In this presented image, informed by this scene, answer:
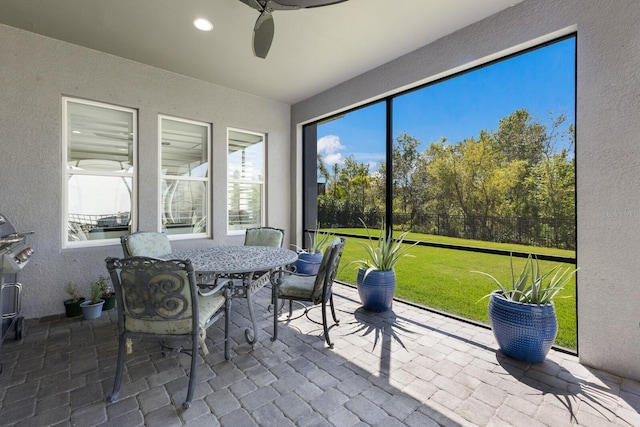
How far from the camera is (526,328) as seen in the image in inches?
88.6

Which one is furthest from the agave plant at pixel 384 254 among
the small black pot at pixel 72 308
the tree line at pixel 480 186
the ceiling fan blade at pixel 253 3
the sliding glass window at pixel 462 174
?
the small black pot at pixel 72 308

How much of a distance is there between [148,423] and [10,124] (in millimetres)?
3477

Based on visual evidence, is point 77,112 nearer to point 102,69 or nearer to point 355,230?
point 102,69

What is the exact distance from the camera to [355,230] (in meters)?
4.83

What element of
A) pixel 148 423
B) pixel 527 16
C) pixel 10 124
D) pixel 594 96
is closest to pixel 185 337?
pixel 148 423

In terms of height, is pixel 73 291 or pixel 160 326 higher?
pixel 160 326

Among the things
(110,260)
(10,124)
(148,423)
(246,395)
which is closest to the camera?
(148,423)

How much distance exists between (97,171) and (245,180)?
2.08m

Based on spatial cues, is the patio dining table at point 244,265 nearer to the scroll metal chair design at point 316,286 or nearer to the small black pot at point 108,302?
the scroll metal chair design at point 316,286

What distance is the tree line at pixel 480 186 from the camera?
309cm

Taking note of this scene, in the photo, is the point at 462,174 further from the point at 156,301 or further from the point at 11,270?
the point at 11,270

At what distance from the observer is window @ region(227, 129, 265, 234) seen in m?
4.84

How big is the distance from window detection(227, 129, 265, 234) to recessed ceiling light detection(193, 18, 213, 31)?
74.9 inches

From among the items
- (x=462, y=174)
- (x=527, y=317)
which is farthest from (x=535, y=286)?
(x=462, y=174)
